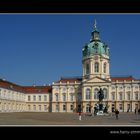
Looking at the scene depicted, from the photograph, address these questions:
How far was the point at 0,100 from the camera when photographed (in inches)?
1559

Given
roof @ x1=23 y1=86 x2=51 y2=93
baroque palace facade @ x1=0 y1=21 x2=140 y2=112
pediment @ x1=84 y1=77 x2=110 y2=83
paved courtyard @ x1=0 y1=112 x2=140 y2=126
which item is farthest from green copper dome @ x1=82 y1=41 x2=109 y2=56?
paved courtyard @ x1=0 y1=112 x2=140 y2=126

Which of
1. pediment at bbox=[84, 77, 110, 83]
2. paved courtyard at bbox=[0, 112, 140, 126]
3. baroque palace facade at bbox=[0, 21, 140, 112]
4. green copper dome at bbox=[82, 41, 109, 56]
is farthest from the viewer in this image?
green copper dome at bbox=[82, 41, 109, 56]

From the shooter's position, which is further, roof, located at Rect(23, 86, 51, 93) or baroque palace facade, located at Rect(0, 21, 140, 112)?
roof, located at Rect(23, 86, 51, 93)

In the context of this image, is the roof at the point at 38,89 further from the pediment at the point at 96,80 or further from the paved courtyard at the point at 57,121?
the paved courtyard at the point at 57,121

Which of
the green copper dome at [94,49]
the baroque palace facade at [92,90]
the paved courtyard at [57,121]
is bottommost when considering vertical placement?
the paved courtyard at [57,121]

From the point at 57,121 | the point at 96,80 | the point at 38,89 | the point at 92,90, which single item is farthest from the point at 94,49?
the point at 57,121

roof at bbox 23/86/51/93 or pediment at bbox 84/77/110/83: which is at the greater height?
pediment at bbox 84/77/110/83

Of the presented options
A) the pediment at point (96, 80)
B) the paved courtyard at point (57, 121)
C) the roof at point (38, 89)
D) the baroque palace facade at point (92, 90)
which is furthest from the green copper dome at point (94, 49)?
the paved courtyard at point (57, 121)

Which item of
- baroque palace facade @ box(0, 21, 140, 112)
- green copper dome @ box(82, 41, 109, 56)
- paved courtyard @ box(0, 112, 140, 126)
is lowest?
paved courtyard @ box(0, 112, 140, 126)

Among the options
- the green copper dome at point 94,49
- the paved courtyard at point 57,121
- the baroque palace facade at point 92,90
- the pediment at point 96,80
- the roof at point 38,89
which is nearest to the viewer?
the paved courtyard at point 57,121

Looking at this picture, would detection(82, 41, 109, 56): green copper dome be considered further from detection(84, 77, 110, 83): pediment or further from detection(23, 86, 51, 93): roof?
detection(23, 86, 51, 93): roof
